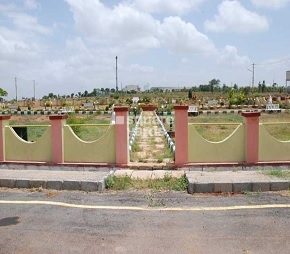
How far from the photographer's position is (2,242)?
165 inches

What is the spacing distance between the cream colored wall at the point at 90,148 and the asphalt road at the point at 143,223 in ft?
6.65

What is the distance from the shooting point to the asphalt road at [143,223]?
408 cm

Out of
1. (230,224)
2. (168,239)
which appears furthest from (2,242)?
(230,224)

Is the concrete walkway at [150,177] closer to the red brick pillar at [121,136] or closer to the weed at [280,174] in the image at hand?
the weed at [280,174]

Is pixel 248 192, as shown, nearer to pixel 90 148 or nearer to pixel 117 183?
pixel 117 183

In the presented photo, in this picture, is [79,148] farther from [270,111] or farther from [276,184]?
[270,111]

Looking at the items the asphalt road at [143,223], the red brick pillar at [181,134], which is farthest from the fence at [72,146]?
the asphalt road at [143,223]

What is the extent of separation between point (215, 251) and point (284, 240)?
862 mm

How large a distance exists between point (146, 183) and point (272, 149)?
124 inches

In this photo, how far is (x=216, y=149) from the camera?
8.20 m

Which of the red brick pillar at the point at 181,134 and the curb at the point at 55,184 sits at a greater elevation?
the red brick pillar at the point at 181,134

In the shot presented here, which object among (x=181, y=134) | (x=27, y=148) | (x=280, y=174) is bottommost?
(x=280, y=174)

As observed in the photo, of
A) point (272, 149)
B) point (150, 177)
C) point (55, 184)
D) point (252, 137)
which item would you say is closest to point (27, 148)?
point (55, 184)

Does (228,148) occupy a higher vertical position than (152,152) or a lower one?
higher
